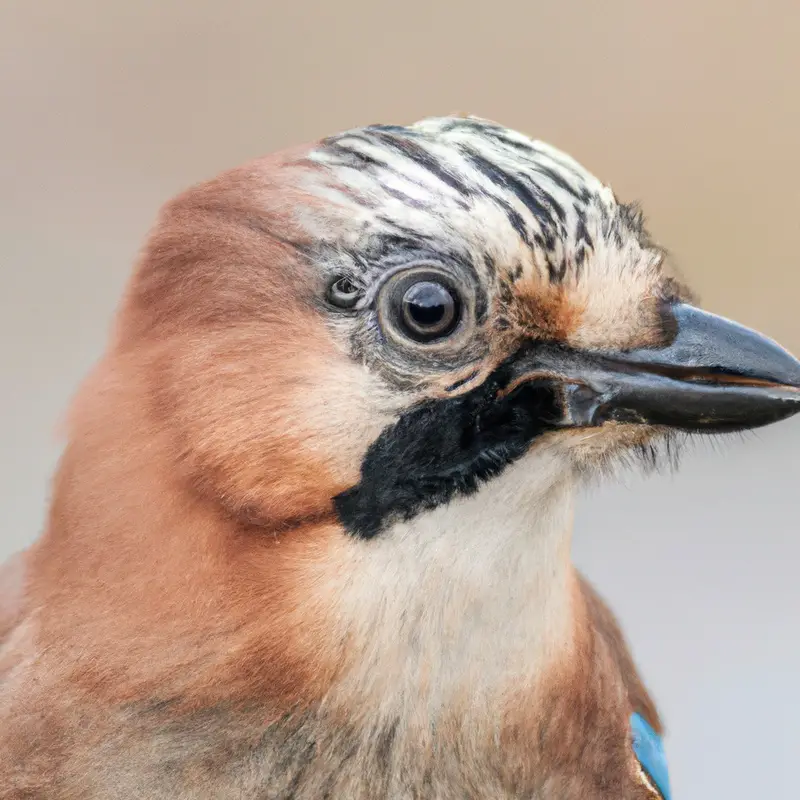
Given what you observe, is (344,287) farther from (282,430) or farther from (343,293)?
(282,430)

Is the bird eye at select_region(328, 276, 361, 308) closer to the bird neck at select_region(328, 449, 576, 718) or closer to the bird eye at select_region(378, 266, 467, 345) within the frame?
the bird eye at select_region(378, 266, 467, 345)

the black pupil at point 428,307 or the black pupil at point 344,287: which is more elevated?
the black pupil at point 344,287

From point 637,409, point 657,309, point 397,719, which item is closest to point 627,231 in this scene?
point 657,309

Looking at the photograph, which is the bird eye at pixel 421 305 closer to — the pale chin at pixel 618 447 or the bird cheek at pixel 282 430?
the bird cheek at pixel 282 430

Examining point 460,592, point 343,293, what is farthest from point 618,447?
point 343,293

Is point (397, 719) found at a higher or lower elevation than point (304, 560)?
lower

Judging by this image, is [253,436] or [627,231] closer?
[253,436]

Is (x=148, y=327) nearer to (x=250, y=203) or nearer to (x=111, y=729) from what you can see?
(x=250, y=203)

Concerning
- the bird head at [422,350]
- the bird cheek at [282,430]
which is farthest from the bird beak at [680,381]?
the bird cheek at [282,430]
